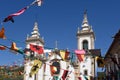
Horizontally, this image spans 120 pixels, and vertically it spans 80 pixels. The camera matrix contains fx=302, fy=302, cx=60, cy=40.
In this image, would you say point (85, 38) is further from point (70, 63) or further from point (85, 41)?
point (70, 63)

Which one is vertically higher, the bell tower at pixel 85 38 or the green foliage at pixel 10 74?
the bell tower at pixel 85 38

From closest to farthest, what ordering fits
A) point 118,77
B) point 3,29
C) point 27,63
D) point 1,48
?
point 3,29 → point 1,48 → point 118,77 → point 27,63

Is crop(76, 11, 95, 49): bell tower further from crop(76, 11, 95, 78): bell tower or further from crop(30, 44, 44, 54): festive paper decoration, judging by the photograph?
crop(30, 44, 44, 54): festive paper decoration

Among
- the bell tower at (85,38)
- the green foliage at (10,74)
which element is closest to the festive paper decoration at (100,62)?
the bell tower at (85,38)

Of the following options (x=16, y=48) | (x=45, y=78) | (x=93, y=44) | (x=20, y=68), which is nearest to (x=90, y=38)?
(x=93, y=44)

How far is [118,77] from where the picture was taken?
32.8 metres

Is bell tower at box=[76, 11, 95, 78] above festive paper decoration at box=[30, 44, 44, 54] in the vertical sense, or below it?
above

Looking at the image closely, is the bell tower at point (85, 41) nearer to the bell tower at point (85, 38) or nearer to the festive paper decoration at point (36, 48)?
the bell tower at point (85, 38)

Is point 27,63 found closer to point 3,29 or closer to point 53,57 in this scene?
point 53,57

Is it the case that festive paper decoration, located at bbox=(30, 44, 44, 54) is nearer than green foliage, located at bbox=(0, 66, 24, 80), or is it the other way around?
festive paper decoration, located at bbox=(30, 44, 44, 54)

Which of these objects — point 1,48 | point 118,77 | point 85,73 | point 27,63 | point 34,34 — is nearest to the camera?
point 1,48

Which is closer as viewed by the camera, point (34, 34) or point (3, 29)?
point (3, 29)

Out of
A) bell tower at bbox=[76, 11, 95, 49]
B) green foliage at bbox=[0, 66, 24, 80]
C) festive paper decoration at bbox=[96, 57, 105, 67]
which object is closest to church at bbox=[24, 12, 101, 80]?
bell tower at bbox=[76, 11, 95, 49]

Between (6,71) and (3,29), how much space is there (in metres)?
49.3
